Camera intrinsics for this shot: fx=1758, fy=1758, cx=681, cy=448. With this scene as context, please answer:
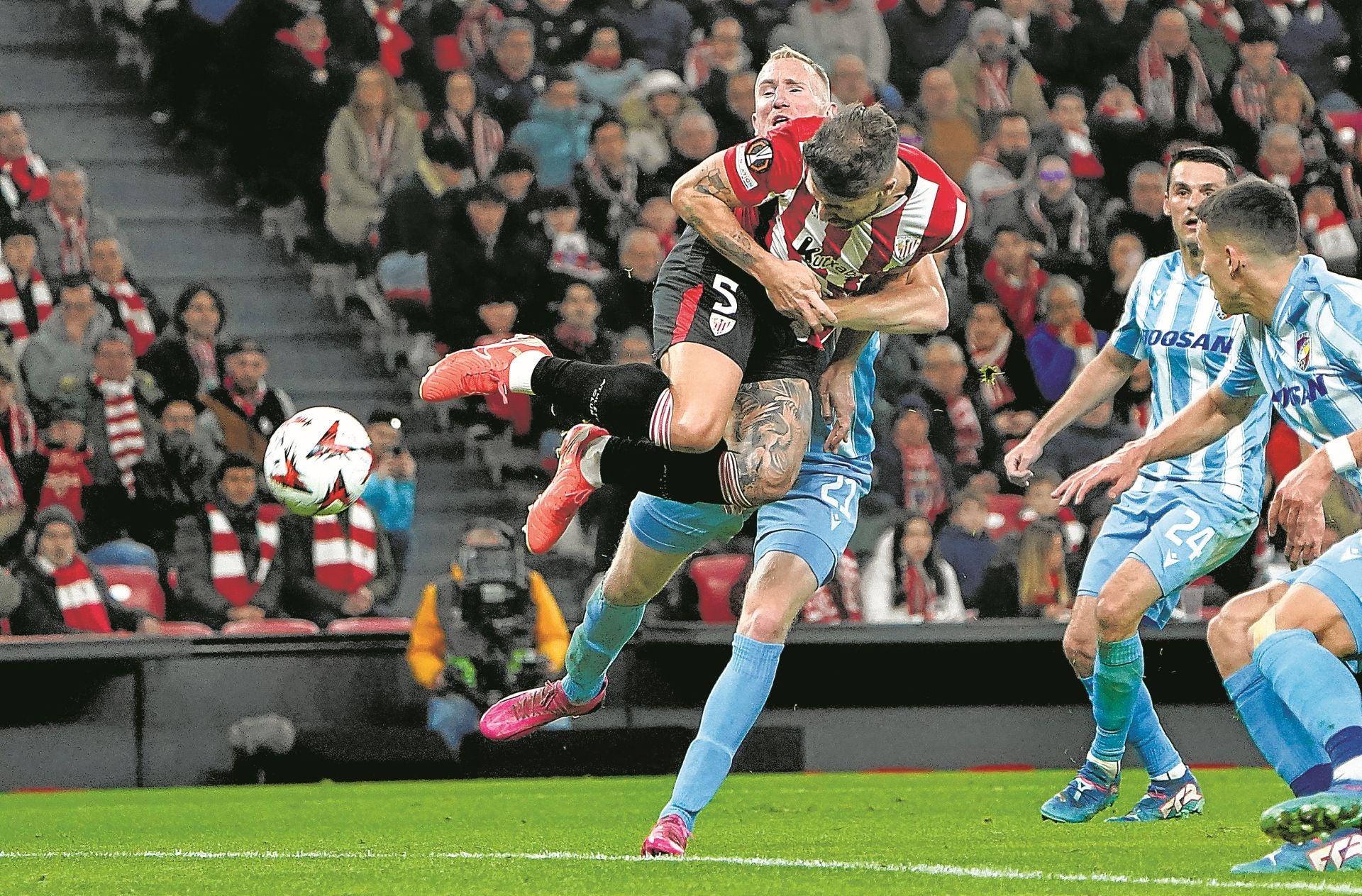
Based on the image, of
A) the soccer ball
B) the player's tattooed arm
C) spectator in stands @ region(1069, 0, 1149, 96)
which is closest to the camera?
the player's tattooed arm

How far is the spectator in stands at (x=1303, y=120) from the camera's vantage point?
43.1ft

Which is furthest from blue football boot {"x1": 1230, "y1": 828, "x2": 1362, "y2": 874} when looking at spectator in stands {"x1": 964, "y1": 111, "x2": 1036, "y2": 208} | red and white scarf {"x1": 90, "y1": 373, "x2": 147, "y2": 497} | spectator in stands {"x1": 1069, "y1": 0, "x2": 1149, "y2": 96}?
spectator in stands {"x1": 1069, "y1": 0, "x2": 1149, "y2": 96}

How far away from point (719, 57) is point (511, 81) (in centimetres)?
153

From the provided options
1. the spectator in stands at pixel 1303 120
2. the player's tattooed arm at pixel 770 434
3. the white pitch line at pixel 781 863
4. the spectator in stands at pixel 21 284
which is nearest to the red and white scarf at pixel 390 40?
the spectator in stands at pixel 21 284

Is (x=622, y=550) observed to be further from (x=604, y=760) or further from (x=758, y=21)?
(x=758, y=21)

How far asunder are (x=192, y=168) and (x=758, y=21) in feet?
14.6

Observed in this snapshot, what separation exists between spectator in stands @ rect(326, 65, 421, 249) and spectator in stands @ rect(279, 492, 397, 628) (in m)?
2.75

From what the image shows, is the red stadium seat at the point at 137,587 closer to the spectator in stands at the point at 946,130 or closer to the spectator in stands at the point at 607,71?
the spectator in stands at the point at 607,71

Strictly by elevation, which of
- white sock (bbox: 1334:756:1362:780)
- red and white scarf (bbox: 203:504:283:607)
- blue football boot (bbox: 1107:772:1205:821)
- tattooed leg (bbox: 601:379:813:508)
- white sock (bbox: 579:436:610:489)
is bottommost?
red and white scarf (bbox: 203:504:283:607)

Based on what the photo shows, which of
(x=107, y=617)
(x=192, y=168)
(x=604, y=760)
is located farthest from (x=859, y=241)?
(x=192, y=168)

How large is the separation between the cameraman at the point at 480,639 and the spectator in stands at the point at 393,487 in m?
0.71

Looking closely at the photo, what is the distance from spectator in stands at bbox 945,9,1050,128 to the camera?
12992 millimetres

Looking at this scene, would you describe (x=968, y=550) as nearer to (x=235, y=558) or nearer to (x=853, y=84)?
(x=853, y=84)

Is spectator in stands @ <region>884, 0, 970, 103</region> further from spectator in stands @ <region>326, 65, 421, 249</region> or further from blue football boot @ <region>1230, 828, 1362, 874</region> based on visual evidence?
blue football boot @ <region>1230, 828, 1362, 874</region>
